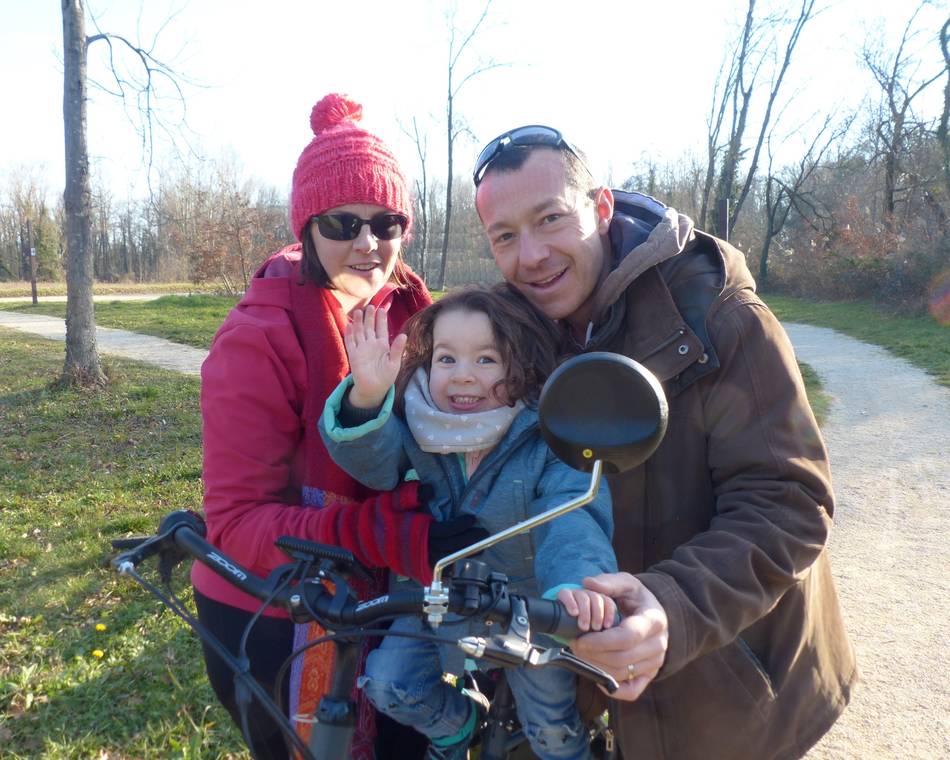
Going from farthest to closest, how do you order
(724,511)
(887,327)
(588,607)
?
1. (887,327)
2. (724,511)
3. (588,607)

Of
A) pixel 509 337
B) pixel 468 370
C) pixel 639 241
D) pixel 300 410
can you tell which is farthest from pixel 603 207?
pixel 300 410

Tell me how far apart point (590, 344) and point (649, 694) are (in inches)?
34.1

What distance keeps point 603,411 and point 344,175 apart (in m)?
1.47

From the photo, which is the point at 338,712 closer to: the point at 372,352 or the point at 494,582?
the point at 494,582

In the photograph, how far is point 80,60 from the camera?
10133 mm

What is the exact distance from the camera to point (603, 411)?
1.23 metres

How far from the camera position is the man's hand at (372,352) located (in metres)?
1.70

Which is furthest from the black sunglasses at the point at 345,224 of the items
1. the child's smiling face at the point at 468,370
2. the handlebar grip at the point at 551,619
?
the handlebar grip at the point at 551,619

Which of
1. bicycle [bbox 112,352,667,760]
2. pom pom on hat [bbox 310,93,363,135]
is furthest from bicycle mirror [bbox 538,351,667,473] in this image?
pom pom on hat [bbox 310,93,363,135]

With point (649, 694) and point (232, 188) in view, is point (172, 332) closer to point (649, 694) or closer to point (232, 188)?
point (232, 188)

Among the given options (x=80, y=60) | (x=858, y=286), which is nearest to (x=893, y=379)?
(x=80, y=60)

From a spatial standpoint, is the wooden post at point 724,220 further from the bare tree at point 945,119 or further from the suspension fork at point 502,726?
the bare tree at point 945,119

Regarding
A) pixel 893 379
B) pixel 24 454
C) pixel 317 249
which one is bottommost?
pixel 24 454

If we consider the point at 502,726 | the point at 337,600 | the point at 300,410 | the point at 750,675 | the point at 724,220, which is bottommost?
the point at 502,726
